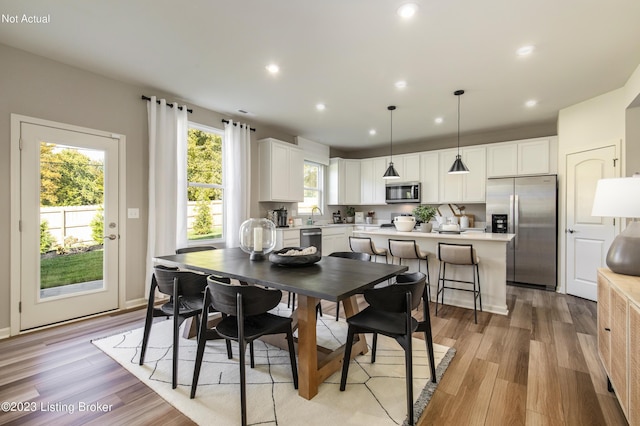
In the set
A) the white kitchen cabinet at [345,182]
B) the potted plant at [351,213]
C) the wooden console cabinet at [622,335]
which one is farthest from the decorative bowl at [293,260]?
the potted plant at [351,213]

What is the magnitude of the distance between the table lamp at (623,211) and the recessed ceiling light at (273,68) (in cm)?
292

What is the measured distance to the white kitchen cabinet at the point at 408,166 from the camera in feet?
20.3

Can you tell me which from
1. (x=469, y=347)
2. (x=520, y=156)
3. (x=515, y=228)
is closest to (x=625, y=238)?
(x=469, y=347)

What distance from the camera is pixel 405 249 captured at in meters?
3.65

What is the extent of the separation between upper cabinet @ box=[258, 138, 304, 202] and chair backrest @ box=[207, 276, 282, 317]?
11.2ft

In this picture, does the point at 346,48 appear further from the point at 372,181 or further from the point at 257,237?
the point at 372,181

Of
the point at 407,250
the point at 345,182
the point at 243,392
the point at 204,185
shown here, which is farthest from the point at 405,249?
the point at 345,182

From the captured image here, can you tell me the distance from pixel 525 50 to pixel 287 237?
391cm

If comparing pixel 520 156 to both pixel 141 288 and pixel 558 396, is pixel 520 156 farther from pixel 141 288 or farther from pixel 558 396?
pixel 141 288

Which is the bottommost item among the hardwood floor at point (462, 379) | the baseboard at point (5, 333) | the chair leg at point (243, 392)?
the hardwood floor at point (462, 379)

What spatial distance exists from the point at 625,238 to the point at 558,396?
111 centimetres

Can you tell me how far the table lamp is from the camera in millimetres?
1841

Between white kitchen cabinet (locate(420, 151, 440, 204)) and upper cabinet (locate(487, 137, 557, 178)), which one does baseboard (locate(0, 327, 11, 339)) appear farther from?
upper cabinet (locate(487, 137, 557, 178))

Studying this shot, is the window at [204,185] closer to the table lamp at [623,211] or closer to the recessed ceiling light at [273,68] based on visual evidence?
the recessed ceiling light at [273,68]
